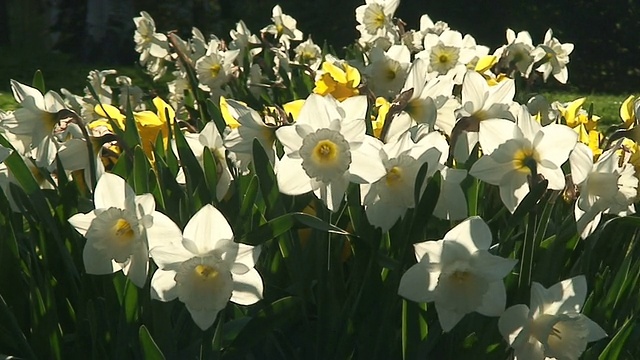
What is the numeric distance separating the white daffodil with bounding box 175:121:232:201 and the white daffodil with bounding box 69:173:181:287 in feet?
1.04

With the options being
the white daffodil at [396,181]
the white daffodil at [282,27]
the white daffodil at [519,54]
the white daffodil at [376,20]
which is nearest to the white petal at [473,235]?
the white daffodil at [396,181]

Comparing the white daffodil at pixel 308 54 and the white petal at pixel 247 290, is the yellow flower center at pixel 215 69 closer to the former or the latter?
the white daffodil at pixel 308 54

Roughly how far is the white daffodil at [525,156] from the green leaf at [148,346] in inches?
20.7

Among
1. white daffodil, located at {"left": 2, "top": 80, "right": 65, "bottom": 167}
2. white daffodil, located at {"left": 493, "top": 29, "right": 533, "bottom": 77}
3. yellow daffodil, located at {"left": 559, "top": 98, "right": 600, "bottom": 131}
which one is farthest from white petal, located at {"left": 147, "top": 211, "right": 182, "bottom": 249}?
white daffodil, located at {"left": 493, "top": 29, "right": 533, "bottom": 77}

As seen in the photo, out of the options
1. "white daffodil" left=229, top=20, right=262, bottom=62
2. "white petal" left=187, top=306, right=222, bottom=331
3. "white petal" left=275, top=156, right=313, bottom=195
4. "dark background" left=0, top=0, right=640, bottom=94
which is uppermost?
"white petal" left=275, top=156, right=313, bottom=195

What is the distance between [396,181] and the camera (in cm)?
145

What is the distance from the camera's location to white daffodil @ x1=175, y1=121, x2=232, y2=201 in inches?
66.2

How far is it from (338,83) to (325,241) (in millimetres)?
964

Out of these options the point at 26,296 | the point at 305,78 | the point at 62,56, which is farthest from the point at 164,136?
the point at 62,56

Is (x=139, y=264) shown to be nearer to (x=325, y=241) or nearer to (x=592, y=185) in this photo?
(x=325, y=241)

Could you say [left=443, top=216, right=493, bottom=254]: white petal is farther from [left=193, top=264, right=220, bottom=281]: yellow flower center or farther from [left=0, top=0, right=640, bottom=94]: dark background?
[left=0, top=0, right=640, bottom=94]: dark background

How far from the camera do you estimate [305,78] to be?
3080 mm

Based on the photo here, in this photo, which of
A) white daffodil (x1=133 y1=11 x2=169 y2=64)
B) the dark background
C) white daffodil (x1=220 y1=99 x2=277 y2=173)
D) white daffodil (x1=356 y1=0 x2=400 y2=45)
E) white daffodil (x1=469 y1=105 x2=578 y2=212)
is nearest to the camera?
white daffodil (x1=469 y1=105 x2=578 y2=212)

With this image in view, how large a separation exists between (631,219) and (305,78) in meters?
1.62
